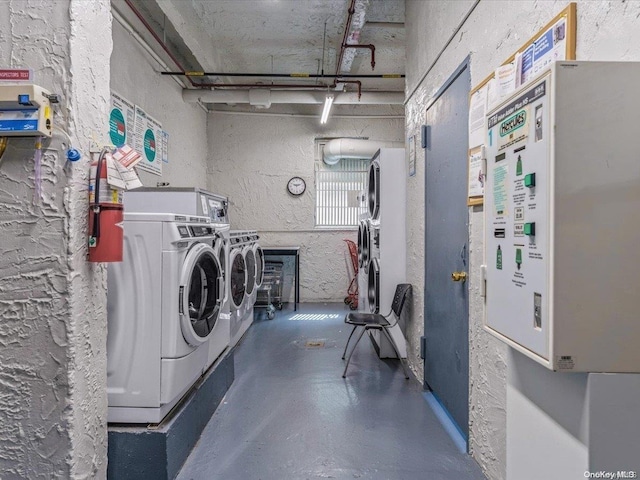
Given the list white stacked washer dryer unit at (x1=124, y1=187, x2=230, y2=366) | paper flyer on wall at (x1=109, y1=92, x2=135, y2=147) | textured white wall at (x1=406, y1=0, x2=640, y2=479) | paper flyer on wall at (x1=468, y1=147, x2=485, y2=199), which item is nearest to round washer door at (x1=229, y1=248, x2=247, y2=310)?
white stacked washer dryer unit at (x1=124, y1=187, x2=230, y2=366)

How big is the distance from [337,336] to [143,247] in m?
2.77

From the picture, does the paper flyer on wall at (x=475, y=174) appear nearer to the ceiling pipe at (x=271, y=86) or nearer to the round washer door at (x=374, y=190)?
the round washer door at (x=374, y=190)

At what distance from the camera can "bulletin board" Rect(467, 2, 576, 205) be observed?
117 centimetres

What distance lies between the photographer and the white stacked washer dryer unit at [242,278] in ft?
11.2

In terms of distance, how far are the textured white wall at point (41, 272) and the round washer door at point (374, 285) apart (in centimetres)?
242

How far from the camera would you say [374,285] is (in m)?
3.42

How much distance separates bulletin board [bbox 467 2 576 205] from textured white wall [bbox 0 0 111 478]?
4.83 feet

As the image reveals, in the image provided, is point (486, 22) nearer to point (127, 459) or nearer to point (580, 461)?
point (580, 461)

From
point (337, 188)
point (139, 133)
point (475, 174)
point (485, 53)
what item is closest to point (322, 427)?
point (475, 174)

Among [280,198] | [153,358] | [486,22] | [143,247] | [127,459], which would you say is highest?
[486,22]

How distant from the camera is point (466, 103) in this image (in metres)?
2.01

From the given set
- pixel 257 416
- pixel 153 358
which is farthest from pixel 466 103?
pixel 257 416

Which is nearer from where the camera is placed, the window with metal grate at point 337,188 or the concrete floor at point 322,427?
the concrete floor at point 322,427

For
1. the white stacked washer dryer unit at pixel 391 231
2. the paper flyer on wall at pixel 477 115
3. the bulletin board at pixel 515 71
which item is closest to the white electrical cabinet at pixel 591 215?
the bulletin board at pixel 515 71
